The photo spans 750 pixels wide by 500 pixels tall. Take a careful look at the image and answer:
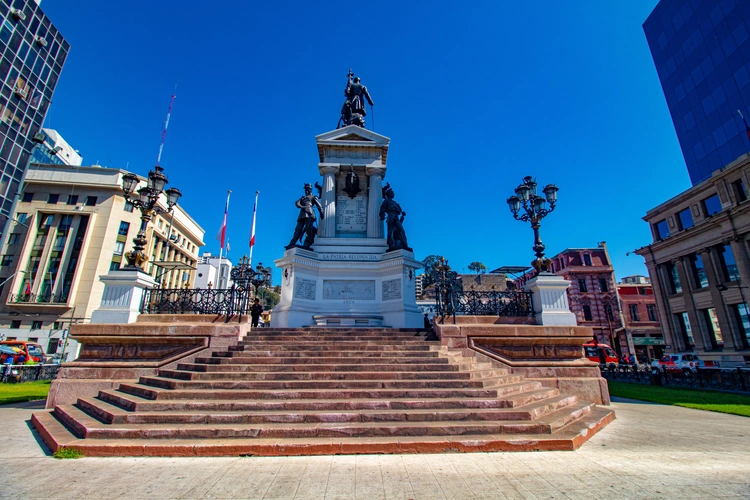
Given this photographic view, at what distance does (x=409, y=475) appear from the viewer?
4336 millimetres

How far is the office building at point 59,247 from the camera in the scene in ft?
126

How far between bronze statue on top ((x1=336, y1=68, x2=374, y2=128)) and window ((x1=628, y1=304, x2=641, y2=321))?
50799 millimetres

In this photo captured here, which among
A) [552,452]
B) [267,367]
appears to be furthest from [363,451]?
[267,367]

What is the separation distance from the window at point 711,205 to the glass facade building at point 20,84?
63581 millimetres

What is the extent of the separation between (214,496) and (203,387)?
3757 mm

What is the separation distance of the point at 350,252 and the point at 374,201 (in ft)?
9.59

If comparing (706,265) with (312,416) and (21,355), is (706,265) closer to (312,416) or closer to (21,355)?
(312,416)

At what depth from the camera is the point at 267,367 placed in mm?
7852

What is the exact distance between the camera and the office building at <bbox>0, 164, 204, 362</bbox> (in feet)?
126

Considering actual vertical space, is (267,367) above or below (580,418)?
above

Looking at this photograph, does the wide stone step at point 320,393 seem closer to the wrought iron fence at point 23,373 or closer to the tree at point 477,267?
the wrought iron fence at point 23,373

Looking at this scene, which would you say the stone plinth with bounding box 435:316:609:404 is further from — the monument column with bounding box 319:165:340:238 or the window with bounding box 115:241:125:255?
the window with bounding box 115:241:125:255

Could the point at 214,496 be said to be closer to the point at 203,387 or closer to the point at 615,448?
the point at 203,387

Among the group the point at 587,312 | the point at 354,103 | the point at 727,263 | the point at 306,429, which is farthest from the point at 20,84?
the point at 587,312
